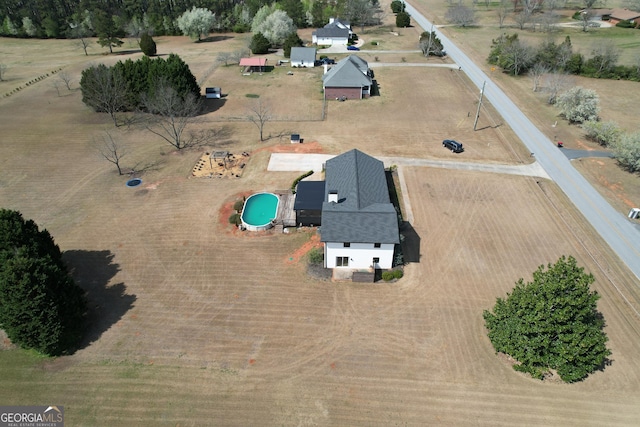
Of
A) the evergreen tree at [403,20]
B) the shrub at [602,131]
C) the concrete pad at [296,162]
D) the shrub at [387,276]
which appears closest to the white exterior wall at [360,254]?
the shrub at [387,276]

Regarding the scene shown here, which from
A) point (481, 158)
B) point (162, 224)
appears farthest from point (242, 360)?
point (481, 158)

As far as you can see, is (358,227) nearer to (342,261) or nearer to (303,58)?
(342,261)

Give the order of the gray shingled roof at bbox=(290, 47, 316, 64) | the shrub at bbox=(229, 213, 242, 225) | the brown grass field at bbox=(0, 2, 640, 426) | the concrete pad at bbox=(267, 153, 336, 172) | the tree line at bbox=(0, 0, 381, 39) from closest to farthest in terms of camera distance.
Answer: the brown grass field at bbox=(0, 2, 640, 426)
the shrub at bbox=(229, 213, 242, 225)
the concrete pad at bbox=(267, 153, 336, 172)
the gray shingled roof at bbox=(290, 47, 316, 64)
the tree line at bbox=(0, 0, 381, 39)

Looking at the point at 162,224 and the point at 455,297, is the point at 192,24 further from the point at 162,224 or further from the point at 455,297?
the point at 455,297

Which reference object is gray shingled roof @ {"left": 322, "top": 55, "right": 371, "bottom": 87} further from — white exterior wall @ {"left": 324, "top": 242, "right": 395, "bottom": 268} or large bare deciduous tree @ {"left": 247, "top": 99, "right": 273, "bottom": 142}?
white exterior wall @ {"left": 324, "top": 242, "right": 395, "bottom": 268}

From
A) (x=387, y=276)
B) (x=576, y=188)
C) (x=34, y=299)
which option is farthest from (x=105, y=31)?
(x=576, y=188)

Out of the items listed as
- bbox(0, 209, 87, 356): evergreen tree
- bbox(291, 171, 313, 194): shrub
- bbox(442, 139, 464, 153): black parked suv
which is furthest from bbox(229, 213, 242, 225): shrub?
bbox(442, 139, 464, 153): black parked suv
